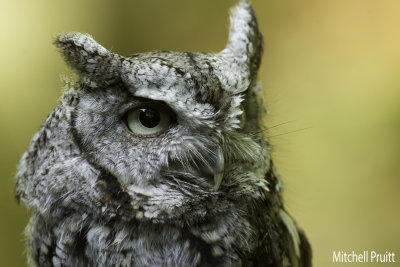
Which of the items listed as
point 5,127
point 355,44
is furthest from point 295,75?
→ point 5,127

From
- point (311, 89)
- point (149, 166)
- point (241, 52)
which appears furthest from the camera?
point (311, 89)

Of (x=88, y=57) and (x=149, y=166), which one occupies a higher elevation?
(x=88, y=57)

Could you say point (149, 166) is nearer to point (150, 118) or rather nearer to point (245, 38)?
point (150, 118)

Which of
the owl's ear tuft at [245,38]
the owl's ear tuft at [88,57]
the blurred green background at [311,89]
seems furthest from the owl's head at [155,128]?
the blurred green background at [311,89]

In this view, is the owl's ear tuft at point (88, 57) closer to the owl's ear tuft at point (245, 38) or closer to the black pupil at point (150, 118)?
the black pupil at point (150, 118)

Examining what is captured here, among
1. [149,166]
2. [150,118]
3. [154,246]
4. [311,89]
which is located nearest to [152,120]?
[150,118]

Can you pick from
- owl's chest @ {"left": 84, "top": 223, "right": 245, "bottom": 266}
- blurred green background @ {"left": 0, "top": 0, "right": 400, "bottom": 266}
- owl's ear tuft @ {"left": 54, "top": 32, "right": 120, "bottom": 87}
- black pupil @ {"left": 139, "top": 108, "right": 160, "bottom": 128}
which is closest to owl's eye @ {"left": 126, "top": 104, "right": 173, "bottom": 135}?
black pupil @ {"left": 139, "top": 108, "right": 160, "bottom": 128}

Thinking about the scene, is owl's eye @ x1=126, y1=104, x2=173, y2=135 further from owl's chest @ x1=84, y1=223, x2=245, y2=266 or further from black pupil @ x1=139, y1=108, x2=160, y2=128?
owl's chest @ x1=84, y1=223, x2=245, y2=266
